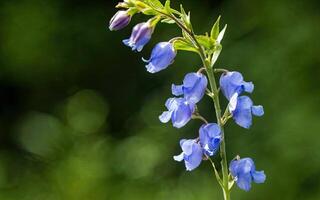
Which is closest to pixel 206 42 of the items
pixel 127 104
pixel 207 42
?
pixel 207 42

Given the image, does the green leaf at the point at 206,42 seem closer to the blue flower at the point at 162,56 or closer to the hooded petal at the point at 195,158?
the blue flower at the point at 162,56

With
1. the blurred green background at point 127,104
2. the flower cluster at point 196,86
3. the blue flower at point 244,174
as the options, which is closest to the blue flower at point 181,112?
the flower cluster at point 196,86

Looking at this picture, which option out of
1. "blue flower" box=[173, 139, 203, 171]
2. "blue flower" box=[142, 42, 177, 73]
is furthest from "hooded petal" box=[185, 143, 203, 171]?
"blue flower" box=[142, 42, 177, 73]

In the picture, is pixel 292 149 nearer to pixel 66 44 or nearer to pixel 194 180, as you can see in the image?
pixel 194 180

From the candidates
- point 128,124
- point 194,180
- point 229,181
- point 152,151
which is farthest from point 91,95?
point 229,181

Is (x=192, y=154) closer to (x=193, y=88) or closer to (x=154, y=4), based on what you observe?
(x=193, y=88)

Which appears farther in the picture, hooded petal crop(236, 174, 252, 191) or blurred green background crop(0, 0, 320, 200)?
blurred green background crop(0, 0, 320, 200)

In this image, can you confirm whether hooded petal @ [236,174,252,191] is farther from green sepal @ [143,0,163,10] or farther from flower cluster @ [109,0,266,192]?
green sepal @ [143,0,163,10]
